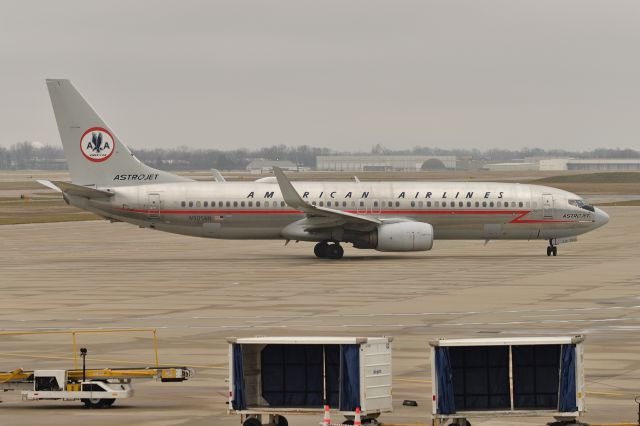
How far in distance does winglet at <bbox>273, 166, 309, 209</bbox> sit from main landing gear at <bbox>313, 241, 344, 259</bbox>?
3.14 m

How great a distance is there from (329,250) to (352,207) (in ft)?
7.51

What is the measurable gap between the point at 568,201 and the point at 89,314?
2976 cm

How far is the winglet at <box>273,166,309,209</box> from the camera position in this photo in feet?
185

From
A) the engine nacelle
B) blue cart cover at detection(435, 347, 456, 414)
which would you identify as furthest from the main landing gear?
blue cart cover at detection(435, 347, 456, 414)

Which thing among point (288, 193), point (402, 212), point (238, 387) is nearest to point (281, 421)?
point (238, 387)

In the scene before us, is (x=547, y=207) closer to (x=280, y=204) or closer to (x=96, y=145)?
(x=280, y=204)

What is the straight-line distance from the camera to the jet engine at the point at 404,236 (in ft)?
188

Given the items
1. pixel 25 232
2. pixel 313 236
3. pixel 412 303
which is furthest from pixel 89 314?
pixel 25 232

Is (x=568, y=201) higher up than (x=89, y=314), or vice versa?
(x=568, y=201)

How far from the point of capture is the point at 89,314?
38062 mm

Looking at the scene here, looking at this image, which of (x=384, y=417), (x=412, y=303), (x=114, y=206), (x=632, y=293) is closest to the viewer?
(x=384, y=417)

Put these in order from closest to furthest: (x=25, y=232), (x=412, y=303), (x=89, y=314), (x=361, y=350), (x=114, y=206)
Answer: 1. (x=361, y=350)
2. (x=89, y=314)
3. (x=412, y=303)
4. (x=114, y=206)
5. (x=25, y=232)

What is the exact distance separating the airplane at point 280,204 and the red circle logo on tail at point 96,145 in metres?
0.05

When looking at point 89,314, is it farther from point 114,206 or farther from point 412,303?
point 114,206
